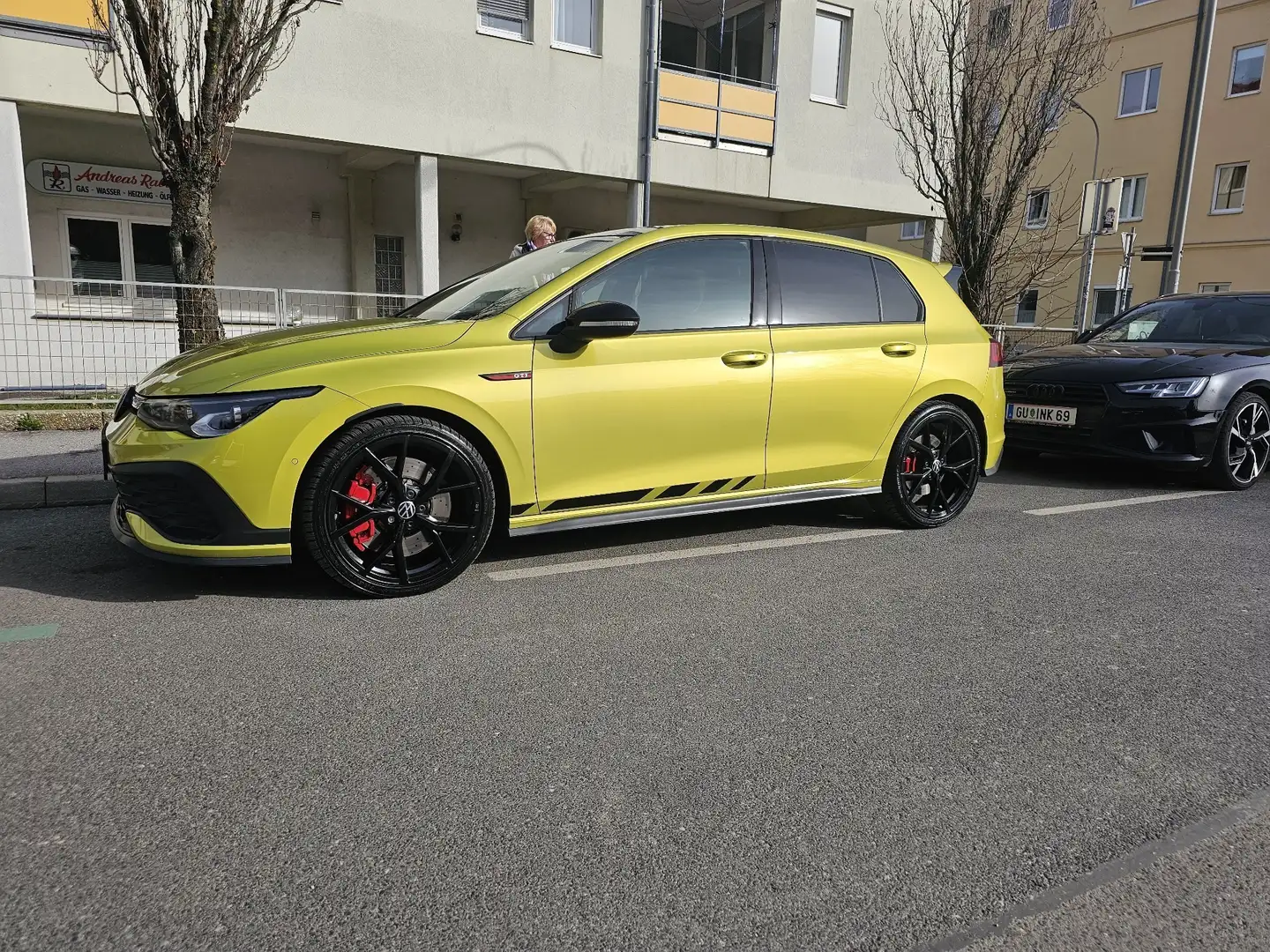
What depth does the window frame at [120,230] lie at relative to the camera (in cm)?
1352

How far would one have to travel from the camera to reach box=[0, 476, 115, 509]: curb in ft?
18.5

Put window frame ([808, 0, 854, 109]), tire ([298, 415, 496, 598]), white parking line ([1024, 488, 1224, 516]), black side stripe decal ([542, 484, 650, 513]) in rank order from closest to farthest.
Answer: tire ([298, 415, 496, 598]), black side stripe decal ([542, 484, 650, 513]), white parking line ([1024, 488, 1224, 516]), window frame ([808, 0, 854, 109])

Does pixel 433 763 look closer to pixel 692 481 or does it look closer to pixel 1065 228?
pixel 692 481

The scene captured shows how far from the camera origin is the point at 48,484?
5.71 m

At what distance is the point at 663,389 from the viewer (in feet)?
14.3

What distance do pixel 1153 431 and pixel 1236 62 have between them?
26.4m

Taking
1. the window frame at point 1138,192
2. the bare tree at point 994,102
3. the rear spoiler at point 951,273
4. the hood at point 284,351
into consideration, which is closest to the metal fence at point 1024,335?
the bare tree at point 994,102

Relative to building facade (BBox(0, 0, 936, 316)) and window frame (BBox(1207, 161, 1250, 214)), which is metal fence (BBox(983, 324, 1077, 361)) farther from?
window frame (BBox(1207, 161, 1250, 214))

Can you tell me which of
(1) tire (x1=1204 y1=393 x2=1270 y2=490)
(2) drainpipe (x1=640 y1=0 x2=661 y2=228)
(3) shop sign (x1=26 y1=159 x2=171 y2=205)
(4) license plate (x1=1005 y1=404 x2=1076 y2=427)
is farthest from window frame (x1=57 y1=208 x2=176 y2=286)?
(1) tire (x1=1204 y1=393 x2=1270 y2=490)

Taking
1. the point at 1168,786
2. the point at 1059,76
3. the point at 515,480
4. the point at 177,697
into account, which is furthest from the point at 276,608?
the point at 1059,76

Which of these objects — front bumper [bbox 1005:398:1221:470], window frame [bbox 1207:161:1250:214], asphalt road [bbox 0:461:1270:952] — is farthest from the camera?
window frame [bbox 1207:161:1250:214]

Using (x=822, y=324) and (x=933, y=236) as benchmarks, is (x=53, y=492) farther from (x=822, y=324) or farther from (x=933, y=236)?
(x=933, y=236)

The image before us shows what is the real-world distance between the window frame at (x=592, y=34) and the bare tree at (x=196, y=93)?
633cm

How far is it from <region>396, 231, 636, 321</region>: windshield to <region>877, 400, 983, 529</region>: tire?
2.01m
